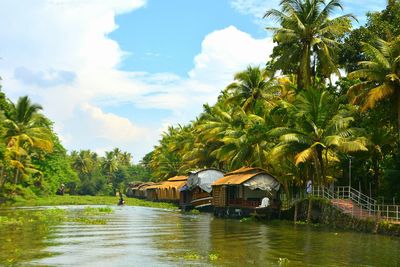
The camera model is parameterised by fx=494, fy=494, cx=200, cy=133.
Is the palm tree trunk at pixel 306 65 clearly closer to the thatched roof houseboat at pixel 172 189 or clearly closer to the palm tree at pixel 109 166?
the thatched roof houseboat at pixel 172 189

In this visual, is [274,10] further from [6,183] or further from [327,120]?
[6,183]

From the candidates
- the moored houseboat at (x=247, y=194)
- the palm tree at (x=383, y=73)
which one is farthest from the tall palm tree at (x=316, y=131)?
the moored houseboat at (x=247, y=194)

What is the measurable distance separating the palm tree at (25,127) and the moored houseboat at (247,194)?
2025cm

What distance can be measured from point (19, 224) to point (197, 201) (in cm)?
2572

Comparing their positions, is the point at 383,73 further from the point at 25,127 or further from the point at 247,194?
the point at 25,127

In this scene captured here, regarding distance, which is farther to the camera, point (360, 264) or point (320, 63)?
point (320, 63)

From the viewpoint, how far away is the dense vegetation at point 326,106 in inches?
1116

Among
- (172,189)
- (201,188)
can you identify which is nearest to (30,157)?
(172,189)

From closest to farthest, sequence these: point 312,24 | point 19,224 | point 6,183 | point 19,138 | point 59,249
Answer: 1. point 59,249
2. point 19,224
3. point 312,24
4. point 19,138
5. point 6,183

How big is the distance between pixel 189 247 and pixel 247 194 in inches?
831

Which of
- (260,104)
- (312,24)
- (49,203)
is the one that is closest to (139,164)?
(49,203)

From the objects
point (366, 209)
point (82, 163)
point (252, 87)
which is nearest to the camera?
point (366, 209)

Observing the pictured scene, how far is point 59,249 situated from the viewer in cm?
1697

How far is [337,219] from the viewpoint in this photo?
28.6 meters
